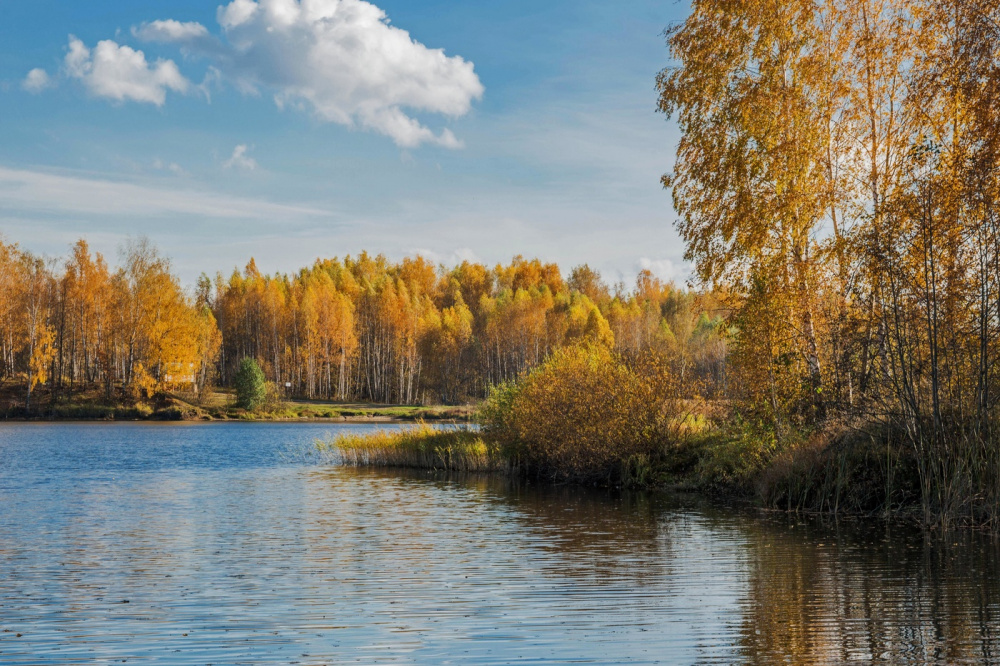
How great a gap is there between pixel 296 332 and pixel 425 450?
67.0m

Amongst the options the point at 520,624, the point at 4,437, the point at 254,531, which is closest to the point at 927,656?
the point at 520,624

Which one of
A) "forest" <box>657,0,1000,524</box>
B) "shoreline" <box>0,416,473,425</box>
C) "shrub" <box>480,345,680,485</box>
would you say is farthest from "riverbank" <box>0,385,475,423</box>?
"forest" <box>657,0,1000,524</box>

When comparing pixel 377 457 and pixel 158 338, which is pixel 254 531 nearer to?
pixel 377 457

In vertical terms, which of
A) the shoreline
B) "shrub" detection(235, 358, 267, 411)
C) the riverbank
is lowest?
the shoreline

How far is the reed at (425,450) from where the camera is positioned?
109 ft

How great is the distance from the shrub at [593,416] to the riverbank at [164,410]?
40.5 metres

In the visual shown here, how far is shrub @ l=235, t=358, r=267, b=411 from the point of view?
3073 inches

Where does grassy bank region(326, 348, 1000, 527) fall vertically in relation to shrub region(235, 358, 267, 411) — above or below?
below

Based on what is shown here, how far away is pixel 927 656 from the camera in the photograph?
28.7ft

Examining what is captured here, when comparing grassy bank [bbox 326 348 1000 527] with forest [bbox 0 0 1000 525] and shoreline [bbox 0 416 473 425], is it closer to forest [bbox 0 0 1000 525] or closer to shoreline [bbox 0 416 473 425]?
forest [bbox 0 0 1000 525]

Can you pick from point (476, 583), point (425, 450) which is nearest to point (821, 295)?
point (476, 583)

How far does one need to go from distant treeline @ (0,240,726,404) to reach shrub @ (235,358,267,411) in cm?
431

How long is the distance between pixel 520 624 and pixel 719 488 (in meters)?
15.5

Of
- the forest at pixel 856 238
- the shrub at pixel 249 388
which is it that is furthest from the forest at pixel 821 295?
the shrub at pixel 249 388
